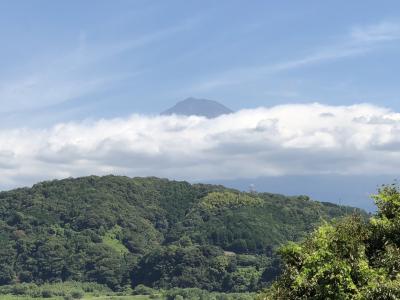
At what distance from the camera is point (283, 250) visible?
37.5 m

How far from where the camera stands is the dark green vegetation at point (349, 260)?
106ft

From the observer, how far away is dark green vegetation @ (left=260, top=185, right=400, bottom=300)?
32.2 meters

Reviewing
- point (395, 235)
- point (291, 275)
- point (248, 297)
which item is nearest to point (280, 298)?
point (291, 275)

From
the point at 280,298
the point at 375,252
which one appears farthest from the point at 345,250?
the point at 280,298

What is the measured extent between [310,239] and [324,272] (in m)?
5.75

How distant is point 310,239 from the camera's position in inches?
1518

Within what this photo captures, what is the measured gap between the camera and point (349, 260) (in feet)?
111

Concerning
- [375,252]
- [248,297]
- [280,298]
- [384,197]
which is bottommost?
[248,297]

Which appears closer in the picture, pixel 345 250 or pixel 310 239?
pixel 345 250

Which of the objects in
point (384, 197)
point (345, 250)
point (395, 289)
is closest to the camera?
point (395, 289)

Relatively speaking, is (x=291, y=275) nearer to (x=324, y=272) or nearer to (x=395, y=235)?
(x=324, y=272)

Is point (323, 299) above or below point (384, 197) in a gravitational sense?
below

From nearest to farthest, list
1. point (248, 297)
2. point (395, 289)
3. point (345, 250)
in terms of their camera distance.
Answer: point (395, 289), point (345, 250), point (248, 297)

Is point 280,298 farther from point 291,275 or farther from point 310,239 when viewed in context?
point 310,239
